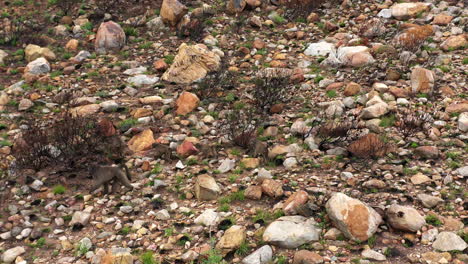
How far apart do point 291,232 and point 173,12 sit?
7522 mm

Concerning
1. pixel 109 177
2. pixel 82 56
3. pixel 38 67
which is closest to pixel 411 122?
pixel 109 177

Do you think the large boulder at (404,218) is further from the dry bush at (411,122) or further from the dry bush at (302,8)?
the dry bush at (302,8)

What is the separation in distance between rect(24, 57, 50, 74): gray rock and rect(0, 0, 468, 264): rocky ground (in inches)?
1.9

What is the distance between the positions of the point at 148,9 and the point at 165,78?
3.51 m

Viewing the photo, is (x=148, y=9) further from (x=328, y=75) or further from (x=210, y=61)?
(x=328, y=75)

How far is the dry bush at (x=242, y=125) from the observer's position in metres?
6.80

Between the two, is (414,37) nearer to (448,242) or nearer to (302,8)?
(302,8)

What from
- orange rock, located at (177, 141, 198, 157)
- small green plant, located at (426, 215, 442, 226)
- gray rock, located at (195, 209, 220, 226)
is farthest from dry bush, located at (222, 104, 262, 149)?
small green plant, located at (426, 215, 442, 226)

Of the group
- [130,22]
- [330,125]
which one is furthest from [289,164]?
[130,22]

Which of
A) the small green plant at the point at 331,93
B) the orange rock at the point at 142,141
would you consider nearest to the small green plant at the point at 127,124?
the orange rock at the point at 142,141

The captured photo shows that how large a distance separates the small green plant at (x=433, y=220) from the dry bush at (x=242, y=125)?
2.81m

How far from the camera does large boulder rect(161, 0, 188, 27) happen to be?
10.7 metres

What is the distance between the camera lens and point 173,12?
35.1ft

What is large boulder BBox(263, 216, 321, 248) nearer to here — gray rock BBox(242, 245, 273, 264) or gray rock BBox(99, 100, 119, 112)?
gray rock BBox(242, 245, 273, 264)
